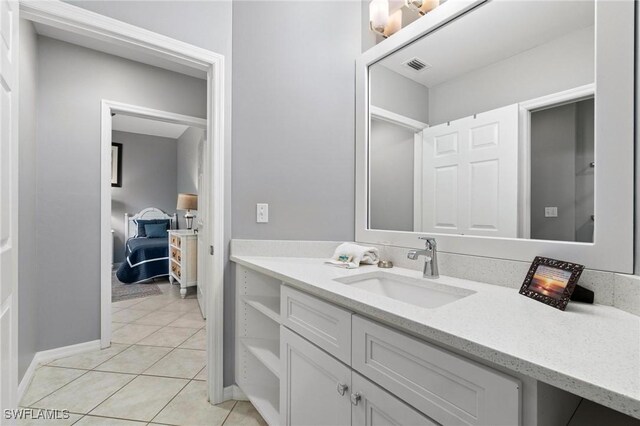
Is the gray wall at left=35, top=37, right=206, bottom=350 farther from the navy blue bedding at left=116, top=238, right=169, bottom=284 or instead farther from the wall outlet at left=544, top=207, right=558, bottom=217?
the wall outlet at left=544, top=207, right=558, bottom=217

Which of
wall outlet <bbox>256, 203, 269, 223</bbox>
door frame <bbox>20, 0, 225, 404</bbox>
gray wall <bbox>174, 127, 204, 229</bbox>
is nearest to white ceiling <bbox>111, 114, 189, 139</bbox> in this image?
gray wall <bbox>174, 127, 204, 229</bbox>

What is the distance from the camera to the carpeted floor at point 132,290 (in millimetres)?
3811

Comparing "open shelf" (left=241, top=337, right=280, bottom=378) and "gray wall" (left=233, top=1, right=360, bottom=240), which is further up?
"gray wall" (left=233, top=1, right=360, bottom=240)

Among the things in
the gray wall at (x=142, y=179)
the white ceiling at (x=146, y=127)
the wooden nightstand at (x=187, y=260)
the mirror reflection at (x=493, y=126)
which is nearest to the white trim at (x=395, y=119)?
the mirror reflection at (x=493, y=126)

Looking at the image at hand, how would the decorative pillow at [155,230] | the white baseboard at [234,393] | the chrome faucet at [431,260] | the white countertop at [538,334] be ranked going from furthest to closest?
the decorative pillow at [155,230] < the white baseboard at [234,393] < the chrome faucet at [431,260] < the white countertop at [538,334]

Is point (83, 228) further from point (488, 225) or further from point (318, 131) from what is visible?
point (488, 225)

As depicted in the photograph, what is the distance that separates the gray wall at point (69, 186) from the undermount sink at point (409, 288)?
230 centimetres

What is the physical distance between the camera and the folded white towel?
1545 mm

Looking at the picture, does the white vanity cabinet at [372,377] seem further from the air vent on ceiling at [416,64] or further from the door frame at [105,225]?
the door frame at [105,225]

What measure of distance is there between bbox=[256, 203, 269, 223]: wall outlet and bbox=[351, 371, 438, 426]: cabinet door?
1089 mm

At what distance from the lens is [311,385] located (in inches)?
44.8

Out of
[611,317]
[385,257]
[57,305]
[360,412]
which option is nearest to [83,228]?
[57,305]

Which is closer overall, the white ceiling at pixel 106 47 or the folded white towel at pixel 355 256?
the folded white towel at pixel 355 256

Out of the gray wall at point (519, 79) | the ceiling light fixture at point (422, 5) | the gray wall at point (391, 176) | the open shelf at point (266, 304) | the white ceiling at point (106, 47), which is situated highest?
the white ceiling at point (106, 47)
